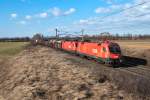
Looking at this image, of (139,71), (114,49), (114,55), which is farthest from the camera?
(114,49)

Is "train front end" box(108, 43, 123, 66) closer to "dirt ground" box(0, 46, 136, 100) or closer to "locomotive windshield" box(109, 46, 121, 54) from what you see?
"locomotive windshield" box(109, 46, 121, 54)

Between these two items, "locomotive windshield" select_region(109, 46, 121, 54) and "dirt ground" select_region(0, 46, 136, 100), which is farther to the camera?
"locomotive windshield" select_region(109, 46, 121, 54)

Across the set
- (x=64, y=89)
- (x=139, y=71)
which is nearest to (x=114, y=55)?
(x=139, y=71)

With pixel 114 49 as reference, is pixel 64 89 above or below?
below

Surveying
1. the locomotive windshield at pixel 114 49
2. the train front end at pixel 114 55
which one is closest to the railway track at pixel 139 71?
the train front end at pixel 114 55

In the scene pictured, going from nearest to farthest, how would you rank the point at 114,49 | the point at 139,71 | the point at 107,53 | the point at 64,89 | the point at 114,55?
the point at 64,89 < the point at 139,71 < the point at 114,55 < the point at 107,53 < the point at 114,49

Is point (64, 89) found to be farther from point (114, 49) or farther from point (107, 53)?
point (114, 49)

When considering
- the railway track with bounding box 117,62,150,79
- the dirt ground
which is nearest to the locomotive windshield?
the railway track with bounding box 117,62,150,79

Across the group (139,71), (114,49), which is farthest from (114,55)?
(139,71)

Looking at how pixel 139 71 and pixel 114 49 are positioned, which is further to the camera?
pixel 114 49

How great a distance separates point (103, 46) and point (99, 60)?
264 centimetres

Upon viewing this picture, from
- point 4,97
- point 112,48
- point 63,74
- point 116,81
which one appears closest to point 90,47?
point 112,48

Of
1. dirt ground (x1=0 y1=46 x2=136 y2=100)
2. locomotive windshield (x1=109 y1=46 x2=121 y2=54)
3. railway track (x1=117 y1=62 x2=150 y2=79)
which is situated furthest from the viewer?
locomotive windshield (x1=109 y1=46 x2=121 y2=54)

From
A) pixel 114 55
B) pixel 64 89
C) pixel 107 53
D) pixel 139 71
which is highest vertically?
pixel 107 53
